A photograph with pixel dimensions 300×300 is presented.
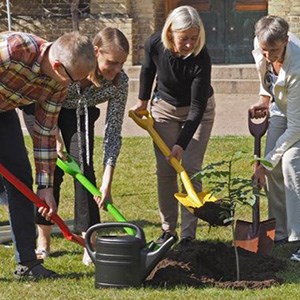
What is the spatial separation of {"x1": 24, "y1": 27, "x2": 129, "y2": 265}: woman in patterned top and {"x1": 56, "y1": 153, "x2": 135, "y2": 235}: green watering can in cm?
4

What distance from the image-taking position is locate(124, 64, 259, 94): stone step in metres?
16.9

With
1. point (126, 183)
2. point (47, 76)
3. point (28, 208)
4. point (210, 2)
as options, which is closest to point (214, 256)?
point (28, 208)

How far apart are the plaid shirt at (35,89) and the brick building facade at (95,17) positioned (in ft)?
40.7

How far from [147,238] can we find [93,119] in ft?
3.94

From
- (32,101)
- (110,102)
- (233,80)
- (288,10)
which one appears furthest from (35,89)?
(288,10)

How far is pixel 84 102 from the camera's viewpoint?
6348mm

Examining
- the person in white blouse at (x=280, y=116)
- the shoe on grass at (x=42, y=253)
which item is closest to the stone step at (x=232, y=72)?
the person in white blouse at (x=280, y=116)

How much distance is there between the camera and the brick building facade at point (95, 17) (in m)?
18.6

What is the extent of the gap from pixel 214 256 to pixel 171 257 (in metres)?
0.26

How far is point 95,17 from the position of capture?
61.6 ft

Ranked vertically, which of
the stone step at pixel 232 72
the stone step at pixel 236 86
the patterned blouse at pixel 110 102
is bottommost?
the stone step at pixel 236 86

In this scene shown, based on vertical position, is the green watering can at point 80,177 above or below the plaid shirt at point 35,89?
below

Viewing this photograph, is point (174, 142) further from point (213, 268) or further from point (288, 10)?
point (288, 10)

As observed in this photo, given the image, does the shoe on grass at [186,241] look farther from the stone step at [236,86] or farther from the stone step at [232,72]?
the stone step at [232,72]
